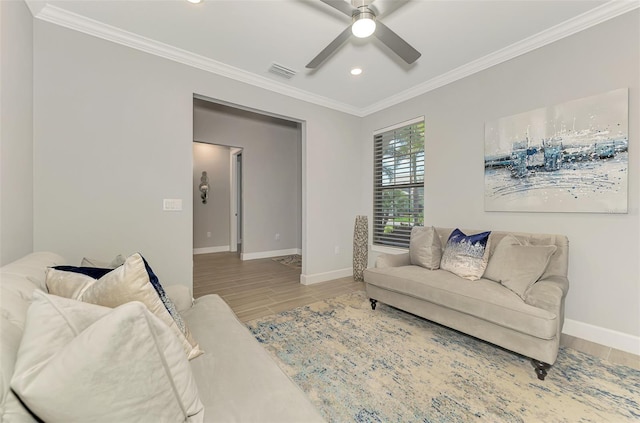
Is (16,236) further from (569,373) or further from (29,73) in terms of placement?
(569,373)

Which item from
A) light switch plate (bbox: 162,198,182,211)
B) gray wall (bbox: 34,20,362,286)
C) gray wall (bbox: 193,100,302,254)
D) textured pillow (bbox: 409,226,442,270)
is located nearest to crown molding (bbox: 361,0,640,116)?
textured pillow (bbox: 409,226,442,270)

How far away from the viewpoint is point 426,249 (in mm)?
2754

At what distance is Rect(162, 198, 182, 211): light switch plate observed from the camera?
272 centimetres

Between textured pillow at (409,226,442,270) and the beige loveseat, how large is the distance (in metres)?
0.07

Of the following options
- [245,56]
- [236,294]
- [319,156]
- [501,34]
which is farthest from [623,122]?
[236,294]

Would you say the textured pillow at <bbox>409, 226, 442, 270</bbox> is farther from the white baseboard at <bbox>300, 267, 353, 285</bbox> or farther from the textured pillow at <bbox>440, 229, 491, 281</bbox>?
the white baseboard at <bbox>300, 267, 353, 285</bbox>

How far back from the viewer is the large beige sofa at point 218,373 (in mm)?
649

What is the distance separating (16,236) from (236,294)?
2075 mm

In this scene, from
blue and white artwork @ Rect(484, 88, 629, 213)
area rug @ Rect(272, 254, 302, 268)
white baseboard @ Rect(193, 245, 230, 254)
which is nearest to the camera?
blue and white artwork @ Rect(484, 88, 629, 213)

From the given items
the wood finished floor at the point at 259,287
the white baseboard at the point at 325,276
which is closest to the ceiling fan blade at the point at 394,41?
the wood finished floor at the point at 259,287

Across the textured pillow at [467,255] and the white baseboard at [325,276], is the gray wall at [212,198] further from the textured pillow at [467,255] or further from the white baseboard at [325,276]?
the textured pillow at [467,255]

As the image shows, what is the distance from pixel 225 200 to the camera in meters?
6.57

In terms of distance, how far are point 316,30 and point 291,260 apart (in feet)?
13.5

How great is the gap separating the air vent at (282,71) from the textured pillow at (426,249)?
Answer: 240 cm
